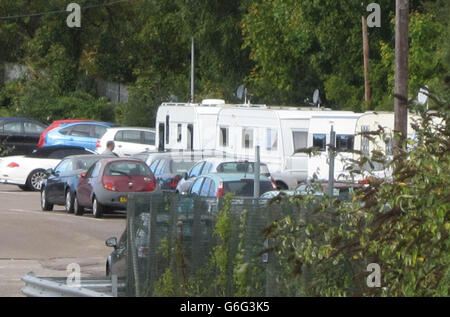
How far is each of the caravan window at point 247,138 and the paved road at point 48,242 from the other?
649 centimetres

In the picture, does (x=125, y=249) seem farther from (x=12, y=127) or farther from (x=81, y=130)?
(x=12, y=127)

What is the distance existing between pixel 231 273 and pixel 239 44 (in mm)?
32470

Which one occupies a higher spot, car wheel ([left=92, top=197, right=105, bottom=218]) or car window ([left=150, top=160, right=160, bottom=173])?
car window ([left=150, top=160, right=160, bottom=173])

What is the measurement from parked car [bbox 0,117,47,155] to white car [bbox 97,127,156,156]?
A: 4084 mm

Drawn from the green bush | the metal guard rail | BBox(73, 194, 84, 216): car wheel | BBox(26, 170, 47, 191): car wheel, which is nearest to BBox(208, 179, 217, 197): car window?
BBox(73, 194, 84, 216): car wheel

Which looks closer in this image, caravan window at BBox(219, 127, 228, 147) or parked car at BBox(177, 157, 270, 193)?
parked car at BBox(177, 157, 270, 193)

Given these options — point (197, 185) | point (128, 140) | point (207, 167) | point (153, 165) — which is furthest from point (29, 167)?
point (197, 185)

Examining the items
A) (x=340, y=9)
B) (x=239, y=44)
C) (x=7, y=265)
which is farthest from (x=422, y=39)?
(x=7, y=265)

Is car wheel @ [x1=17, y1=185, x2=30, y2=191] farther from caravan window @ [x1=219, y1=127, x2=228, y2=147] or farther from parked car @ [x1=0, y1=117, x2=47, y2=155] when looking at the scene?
caravan window @ [x1=219, y1=127, x2=228, y2=147]

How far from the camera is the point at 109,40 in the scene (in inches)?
2110

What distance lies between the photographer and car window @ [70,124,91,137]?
128 ft

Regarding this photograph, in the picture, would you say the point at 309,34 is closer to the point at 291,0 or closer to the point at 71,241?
the point at 291,0

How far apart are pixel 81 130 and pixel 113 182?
14.4m

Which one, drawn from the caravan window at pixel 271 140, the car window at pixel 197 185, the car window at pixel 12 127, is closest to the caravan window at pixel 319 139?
the caravan window at pixel 271 140
